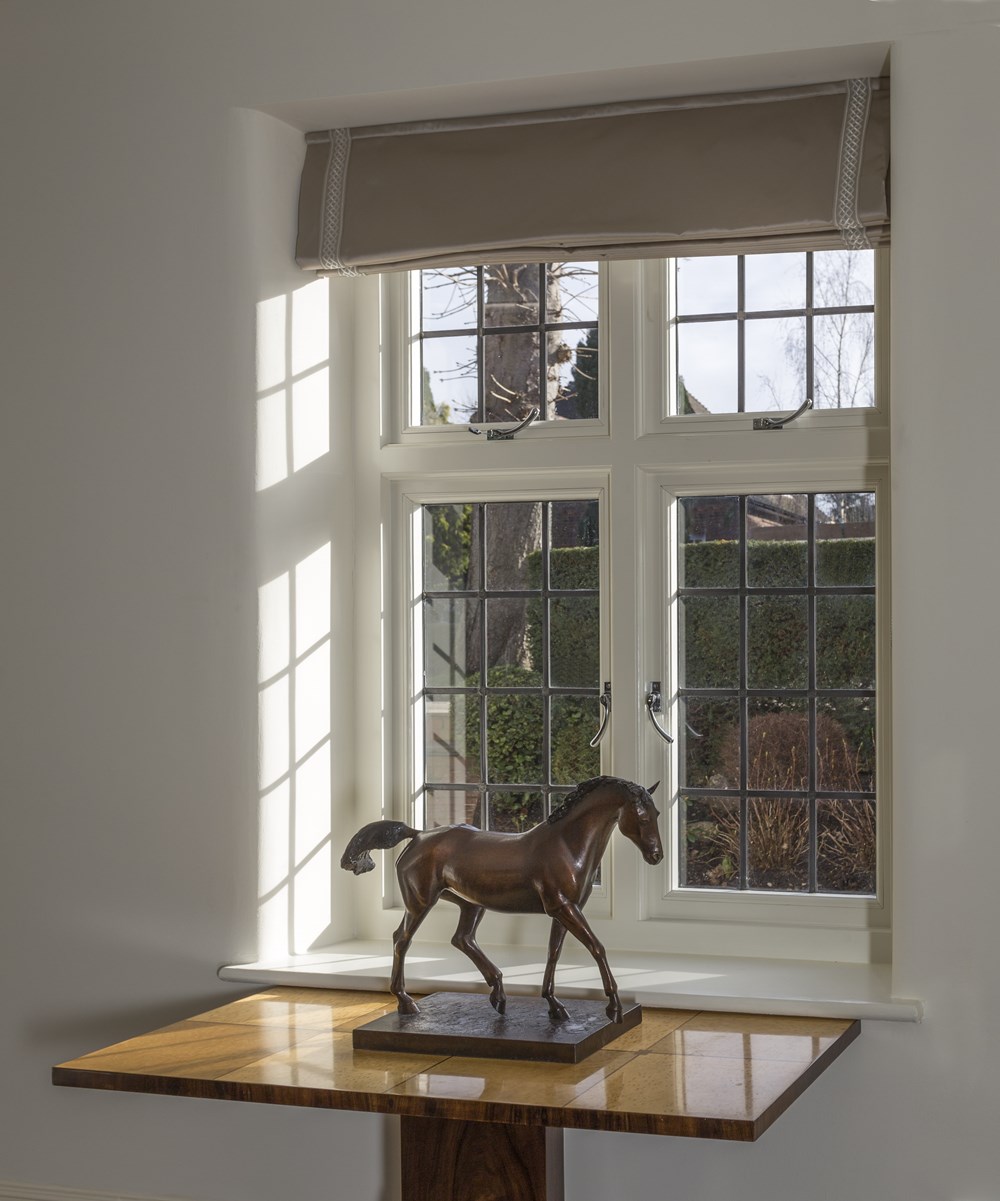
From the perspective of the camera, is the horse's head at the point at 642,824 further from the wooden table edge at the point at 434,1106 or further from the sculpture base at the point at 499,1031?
the wooden table edge at the point at 434,1106

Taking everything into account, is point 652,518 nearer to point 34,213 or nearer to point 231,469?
point 231,469

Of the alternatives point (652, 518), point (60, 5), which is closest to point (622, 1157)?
point (652, 518)

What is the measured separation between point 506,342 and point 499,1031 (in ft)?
5.48

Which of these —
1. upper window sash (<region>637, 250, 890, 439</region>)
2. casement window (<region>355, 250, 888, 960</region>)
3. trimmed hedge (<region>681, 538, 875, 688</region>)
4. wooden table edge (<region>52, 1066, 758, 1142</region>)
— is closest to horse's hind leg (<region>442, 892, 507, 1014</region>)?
wooden table edge (<region>52, 1066, 758, 1142</region>)

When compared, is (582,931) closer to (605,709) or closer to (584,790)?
(584,790)

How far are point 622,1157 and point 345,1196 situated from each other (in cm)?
63

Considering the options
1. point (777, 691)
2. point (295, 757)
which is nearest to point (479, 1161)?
point (295, 757)

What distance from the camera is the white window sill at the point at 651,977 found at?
2.80 m

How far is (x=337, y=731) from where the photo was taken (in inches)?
136

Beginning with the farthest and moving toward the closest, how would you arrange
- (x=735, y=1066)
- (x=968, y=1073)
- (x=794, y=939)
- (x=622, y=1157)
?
(x=794, y=939)
(x=622, y=1157)
(x=968, y=1073)
(x=735, y=1066)

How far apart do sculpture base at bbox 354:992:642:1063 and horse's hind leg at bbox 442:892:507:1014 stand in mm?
28

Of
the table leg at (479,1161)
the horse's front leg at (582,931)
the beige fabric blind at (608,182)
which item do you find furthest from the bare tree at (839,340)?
the table leg at (479,1161)

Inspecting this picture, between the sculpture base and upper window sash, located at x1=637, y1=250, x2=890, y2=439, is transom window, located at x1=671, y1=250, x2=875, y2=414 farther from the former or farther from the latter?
the sculpture base

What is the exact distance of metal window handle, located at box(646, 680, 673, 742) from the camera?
3.28 meters
